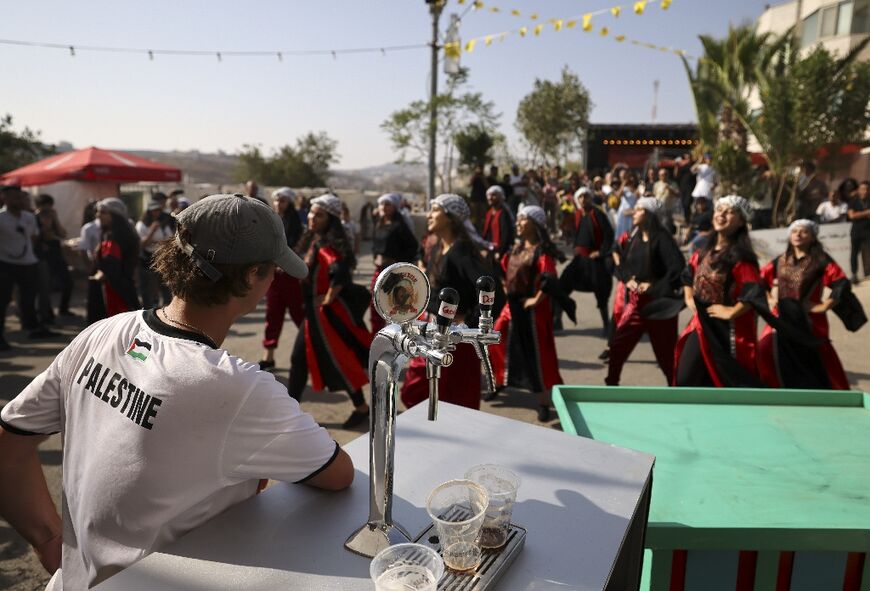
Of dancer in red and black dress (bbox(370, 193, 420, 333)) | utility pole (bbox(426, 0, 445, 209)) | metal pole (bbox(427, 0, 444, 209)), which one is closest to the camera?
dancer in red and black dress (bbox(370, 193, 420, 333))

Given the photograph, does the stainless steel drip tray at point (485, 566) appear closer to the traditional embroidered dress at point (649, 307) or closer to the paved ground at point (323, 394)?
the paved ground at point (323, 394)

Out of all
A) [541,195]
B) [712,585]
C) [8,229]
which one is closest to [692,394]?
[712,585]

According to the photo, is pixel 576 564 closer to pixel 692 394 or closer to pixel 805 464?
pixel 805 464

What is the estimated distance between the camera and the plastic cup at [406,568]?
1112mm

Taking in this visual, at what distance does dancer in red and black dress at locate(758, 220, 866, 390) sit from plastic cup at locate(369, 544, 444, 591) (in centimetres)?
373

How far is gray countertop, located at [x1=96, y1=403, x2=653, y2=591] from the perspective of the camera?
1188 millimetres

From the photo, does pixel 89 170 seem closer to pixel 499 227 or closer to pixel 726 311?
pixel 499 227

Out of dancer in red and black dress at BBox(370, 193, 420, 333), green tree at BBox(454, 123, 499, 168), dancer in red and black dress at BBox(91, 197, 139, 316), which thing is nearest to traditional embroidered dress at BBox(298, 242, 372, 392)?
dancer in red and black dress at BBox(370, 193, 420, 333)

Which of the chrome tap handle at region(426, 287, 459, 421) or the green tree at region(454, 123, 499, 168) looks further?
the green tree at region(454, 123, 499, 168)

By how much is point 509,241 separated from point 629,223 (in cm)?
293

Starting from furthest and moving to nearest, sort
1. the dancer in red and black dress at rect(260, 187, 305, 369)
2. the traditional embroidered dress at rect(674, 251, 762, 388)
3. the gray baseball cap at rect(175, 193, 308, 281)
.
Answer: the dancer in red and black dress at rect(260, 187, 305, 369), the traditional embroidered dress at rect(674, 251, 762, 388), the gray baseball cap at rect(175, 193, 308, 281)

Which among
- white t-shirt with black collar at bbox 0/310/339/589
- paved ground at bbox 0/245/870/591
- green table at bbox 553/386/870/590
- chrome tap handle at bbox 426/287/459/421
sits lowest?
paved ground at bbox 0/245/870/591

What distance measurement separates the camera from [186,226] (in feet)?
4.61

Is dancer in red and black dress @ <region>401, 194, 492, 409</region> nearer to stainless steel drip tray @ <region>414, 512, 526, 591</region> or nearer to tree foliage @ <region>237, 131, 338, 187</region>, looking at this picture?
stainless steel drip tray @ <region>414, 512, 526, 591</region>
